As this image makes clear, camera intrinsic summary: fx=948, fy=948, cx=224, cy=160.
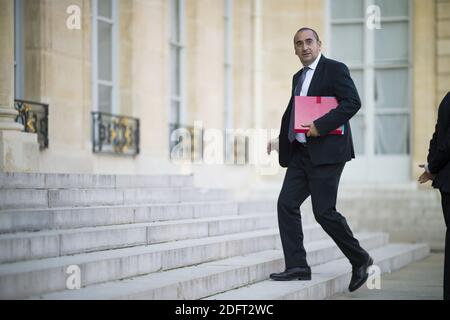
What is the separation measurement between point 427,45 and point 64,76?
661cm

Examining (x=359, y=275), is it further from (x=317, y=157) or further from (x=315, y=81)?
(x=315, y=81)

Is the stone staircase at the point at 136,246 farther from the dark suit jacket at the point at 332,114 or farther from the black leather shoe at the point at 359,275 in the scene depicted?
the dark suit jacket at the point at 332,114

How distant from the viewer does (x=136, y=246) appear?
290 inches

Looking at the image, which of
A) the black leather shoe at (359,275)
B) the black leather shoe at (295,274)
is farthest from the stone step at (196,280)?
the black leather shoe at (359,275)

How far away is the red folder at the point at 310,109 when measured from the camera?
697 cm

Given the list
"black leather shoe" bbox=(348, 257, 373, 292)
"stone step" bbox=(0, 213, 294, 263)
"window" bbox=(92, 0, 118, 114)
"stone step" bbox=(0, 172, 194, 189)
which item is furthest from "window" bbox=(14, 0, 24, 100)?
"black leather shoe" bbox=(348, 257, 373, 292)

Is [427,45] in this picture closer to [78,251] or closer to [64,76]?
[64,76]

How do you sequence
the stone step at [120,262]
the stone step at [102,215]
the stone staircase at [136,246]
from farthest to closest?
the stone step at [102,215] < the stone staircase at [136,246] < the stone step at [120,262]

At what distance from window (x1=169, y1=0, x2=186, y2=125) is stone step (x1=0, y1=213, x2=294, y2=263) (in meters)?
4.93

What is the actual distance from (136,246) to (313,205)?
4.66ft

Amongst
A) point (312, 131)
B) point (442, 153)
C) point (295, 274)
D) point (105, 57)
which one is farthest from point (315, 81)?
point (105, 57)

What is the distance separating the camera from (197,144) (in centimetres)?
1438

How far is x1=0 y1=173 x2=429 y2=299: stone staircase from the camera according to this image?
592 cm

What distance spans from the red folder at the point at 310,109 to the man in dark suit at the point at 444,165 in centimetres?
88
